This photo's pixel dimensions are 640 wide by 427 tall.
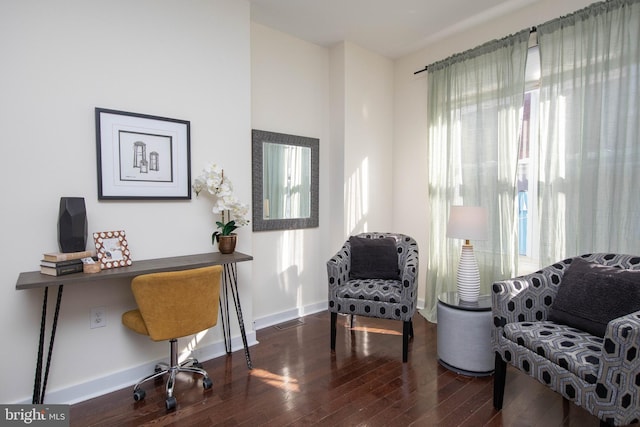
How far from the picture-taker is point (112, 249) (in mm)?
2156

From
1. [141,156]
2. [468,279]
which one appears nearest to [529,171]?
[468,279]

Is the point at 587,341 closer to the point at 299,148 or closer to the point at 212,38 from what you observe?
the point at 299,148

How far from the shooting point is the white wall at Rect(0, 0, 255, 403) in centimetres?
194

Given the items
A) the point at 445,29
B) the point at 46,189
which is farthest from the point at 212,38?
the point at 445,29

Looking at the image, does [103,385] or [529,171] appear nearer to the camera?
[103,385]

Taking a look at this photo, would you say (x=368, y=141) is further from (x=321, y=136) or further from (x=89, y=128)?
(x=89, y=128)

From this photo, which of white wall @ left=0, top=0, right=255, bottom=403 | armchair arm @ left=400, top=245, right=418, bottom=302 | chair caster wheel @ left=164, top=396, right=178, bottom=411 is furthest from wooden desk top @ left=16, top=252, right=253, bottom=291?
armchair arm @ left=400, top=245, right=418, bottom=302

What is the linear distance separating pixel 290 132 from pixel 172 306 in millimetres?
2131

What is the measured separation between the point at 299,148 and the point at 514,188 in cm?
208

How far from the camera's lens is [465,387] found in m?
2.25

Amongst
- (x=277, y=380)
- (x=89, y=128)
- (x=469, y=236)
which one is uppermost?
(x=89, y=128)

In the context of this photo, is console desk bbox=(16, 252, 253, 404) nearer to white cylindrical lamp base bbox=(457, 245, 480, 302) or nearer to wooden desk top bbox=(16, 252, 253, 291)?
wooden desk top bbox=(16, 252, 253, 291)

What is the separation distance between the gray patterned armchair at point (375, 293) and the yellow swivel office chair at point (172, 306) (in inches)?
40.7

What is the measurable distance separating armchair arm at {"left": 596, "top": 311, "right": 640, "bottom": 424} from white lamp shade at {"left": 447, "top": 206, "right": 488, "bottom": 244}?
104 centimetres
